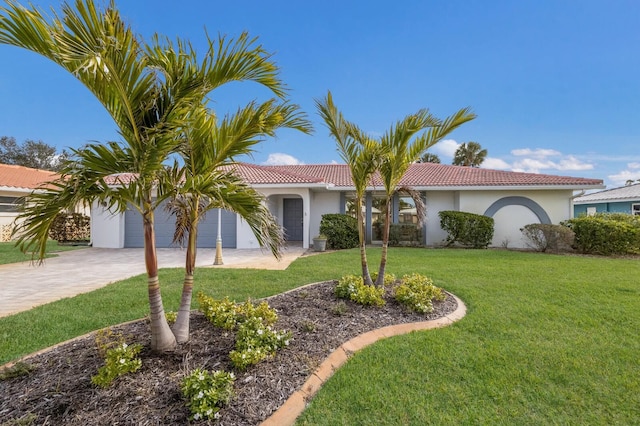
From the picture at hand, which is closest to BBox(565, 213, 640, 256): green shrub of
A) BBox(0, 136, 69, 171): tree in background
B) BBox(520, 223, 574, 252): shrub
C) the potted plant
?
BBox(520, 223, 574, 252): shrub

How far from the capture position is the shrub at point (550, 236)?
12391mm

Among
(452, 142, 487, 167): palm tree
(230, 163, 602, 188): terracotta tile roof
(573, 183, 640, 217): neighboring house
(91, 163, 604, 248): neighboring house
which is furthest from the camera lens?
(452, 142, 487, 167): palm tree

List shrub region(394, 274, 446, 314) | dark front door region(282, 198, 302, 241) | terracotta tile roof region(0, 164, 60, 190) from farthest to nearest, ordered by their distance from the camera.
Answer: terracotta tile roof region(0, 164, 60, 190), dark front door region(282, 198, 302, 241), shrub region(394, 274, 446, 314)

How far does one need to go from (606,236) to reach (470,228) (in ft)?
16.0

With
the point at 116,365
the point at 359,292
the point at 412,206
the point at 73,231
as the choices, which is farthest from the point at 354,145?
the point at 73,231

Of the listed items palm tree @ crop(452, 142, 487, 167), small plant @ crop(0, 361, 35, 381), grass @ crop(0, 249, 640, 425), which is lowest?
grass @ crop(0, 249, 640, 425)

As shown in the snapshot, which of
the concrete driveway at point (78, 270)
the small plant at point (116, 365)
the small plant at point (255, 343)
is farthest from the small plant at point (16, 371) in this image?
the concrete driveway at point (78, 270)

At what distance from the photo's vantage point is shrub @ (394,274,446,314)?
4.98m

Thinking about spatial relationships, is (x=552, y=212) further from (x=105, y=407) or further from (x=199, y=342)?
(x=105, y=407)

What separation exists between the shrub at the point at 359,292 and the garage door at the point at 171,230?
10621mm

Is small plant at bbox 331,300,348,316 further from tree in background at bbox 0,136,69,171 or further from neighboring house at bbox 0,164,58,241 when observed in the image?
tree in background at bbox 0,136,69,171

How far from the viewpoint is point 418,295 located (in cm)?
512

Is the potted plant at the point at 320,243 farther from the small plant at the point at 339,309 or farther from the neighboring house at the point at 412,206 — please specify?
the small plant at the point at 339,309

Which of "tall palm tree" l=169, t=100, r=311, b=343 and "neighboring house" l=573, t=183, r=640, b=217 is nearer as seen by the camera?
"tall palm tree" l=169, t=100, r=311, b=343
